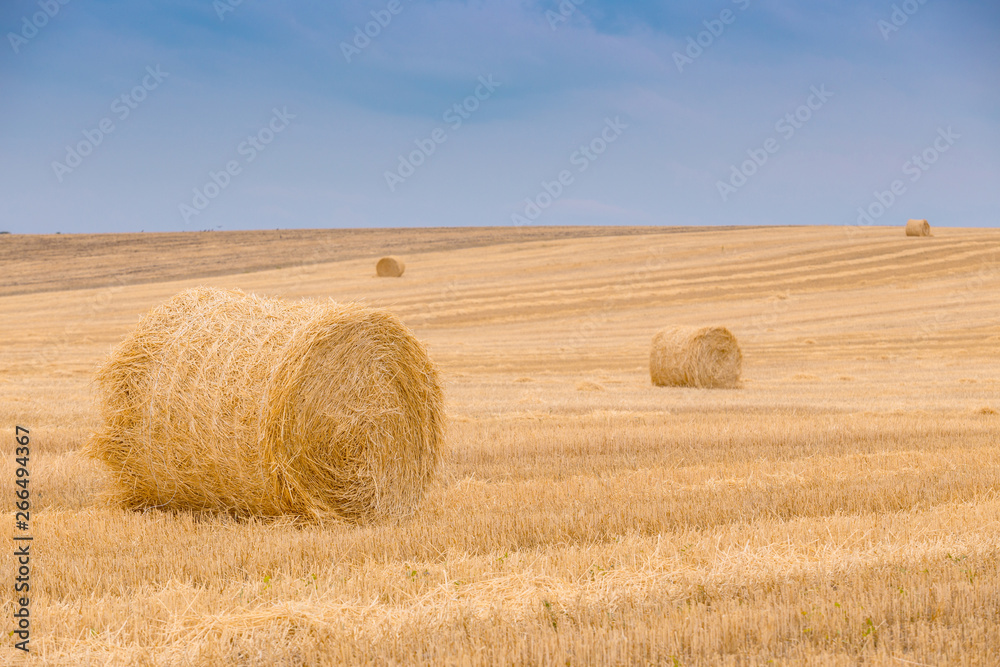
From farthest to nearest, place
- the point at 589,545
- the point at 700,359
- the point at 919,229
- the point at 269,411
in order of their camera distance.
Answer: the point at 919,229 → the point at 700,359 → the point at 269,411 → the point at 589,545

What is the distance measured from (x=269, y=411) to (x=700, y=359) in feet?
43.6

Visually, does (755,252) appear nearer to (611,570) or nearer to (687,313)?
(687,313)

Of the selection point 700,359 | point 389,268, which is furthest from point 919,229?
point 700,359

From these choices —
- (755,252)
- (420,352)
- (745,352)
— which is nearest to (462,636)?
(420,352)

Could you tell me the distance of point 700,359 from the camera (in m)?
18.9

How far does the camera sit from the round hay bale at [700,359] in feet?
61.9

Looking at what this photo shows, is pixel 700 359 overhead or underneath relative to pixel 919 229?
underneath

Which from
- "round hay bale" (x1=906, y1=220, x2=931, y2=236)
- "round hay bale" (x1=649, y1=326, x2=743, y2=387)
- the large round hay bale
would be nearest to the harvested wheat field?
the large round hay bale

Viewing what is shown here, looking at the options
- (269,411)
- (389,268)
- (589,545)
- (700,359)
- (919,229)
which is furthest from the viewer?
(919,229)

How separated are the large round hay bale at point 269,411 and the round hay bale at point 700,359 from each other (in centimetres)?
1172

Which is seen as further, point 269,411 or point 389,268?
point 389,268

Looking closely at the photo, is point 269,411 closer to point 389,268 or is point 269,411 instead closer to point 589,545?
point 589,545

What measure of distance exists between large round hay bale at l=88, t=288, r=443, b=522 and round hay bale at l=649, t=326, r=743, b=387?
11.7 meters

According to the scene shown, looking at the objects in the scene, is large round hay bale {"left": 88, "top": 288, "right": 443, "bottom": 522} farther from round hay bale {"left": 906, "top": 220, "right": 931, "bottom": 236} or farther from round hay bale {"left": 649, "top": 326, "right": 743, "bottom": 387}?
round hay bale {"left": 906, "top": 220, "right": 931, "bottom": 236}
